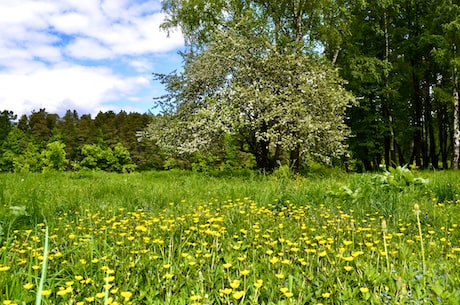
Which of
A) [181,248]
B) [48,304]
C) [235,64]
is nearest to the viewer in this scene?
[48,304]

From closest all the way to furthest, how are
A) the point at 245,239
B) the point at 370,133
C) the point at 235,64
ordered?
the point at 245,239, the point at 235,64, the point at 370,133

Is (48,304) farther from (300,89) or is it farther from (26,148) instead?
(26,148)

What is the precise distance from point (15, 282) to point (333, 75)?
532 inches

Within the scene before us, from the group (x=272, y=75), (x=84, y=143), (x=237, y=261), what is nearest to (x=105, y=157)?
(x=84, y=143)

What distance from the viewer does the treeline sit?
119 ft

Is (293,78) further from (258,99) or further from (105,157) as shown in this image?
(105,157)

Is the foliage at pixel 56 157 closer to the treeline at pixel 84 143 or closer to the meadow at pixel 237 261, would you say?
the treeline at pixel 84 143

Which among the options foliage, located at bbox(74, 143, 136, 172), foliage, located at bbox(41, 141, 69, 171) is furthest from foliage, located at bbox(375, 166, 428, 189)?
foliage, located at bbox(74, 143, 136, 172)

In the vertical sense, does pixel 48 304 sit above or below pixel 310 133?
below

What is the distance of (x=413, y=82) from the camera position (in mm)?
22547

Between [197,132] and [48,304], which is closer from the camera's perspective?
[48,304]

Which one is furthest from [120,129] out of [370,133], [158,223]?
[158,223]

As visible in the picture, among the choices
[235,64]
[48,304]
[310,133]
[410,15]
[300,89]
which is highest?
[410,15]

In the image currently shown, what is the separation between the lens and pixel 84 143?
38938 mm
